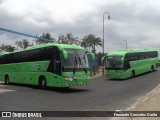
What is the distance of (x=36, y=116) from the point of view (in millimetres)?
12375

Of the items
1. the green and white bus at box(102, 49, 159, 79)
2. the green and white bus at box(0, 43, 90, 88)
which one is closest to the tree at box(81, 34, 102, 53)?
the green and white bus at box(102, 49, 159, 79)

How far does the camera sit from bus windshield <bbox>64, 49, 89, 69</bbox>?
77.0ft

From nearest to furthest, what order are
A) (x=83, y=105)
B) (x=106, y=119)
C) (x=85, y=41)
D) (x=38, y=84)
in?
1. (x=106, y=119)
2. (x=83, y=105)
3. (x=38, y=84)
4. (x=85, y=41)

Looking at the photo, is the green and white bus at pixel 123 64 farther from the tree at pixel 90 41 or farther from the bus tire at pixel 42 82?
the tree at pixel 90 41

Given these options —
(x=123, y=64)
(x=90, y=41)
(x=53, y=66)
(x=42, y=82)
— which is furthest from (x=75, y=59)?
(x=90, y=41)

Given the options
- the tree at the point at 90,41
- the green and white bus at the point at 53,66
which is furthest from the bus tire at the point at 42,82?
the tree at the point at 90,41

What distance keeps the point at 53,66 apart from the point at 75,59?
1686 millimetres

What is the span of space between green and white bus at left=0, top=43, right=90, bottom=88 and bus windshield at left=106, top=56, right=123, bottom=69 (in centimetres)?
1141

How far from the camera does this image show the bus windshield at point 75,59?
2348 centimetres

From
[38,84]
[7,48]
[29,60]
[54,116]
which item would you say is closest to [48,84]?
[38,84]

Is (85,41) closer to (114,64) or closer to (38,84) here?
(114,64)

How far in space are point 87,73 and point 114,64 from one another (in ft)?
45.2

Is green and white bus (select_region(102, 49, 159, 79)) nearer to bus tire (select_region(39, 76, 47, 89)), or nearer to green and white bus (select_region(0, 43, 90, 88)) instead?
green and white bus (select_region(0, 43, 90, 88))

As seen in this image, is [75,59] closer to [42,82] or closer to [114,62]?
[42,82]
